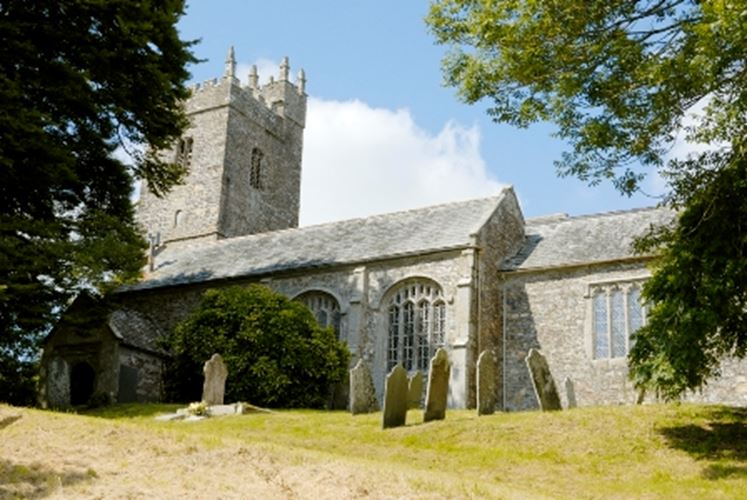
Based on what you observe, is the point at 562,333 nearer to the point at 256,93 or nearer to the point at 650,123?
the point at 650,123

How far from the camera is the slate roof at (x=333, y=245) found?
2786 centimetres

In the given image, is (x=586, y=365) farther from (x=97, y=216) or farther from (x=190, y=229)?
(x=190, y=229)

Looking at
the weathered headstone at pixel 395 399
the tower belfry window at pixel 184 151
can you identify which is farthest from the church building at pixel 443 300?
the tower belfry window at pixel 184 151

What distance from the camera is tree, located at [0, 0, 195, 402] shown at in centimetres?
1989

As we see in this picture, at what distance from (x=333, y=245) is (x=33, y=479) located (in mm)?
20678

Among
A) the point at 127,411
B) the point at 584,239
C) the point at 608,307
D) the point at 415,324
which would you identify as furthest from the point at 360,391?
the point at 584,239

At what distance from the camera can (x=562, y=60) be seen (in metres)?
14.0

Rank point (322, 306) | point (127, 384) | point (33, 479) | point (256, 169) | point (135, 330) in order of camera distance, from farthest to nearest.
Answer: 1. point (256, 169)
2. point (322, 306)
3. point (135, 330)
4. point (127, 384)
5. point (33, 479)

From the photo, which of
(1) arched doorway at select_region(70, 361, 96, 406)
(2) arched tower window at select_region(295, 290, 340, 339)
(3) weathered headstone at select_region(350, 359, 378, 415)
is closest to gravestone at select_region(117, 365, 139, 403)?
(1) arched doorway at select_region(70, 361, 96, 406)

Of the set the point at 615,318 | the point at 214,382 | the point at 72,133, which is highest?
the point at 72,133

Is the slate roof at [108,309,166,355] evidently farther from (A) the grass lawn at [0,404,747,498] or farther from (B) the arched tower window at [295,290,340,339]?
(A) the grass lawn at [0,404,747,498]

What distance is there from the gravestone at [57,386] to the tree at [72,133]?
2.76 ft

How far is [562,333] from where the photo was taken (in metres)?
25.7

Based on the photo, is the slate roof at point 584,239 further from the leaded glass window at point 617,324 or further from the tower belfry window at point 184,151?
the tower belfry window at point 184,151
